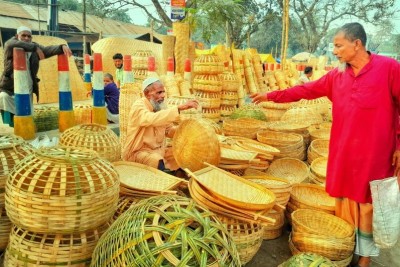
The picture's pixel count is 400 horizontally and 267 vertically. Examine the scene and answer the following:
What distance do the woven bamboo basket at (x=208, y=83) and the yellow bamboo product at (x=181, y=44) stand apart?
195 cm

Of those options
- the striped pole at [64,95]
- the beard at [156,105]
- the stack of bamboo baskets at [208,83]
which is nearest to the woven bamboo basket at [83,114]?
the striped pole at [64,95]

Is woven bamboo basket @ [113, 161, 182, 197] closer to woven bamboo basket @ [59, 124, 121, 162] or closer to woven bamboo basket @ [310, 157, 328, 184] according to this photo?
woven bamboo basket @ [59, 124, 121, 162]

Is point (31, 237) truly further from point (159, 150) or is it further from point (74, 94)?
point (74, 94)

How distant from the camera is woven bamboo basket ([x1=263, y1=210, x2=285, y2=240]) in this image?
3.03 metres

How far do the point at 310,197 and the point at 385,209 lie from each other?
93 cm

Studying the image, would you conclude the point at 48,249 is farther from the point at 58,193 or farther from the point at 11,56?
the point at 11,56

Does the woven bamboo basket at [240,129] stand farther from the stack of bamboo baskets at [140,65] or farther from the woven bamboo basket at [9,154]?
the woven bamboo basket at [9,154]

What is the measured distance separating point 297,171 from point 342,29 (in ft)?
6.66

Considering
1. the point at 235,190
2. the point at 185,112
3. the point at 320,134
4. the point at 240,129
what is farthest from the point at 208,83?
the point at 235,190

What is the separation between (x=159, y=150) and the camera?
3.66 meters

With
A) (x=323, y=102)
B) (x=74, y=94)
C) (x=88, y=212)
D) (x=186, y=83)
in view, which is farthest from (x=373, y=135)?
(x=74, y=94)

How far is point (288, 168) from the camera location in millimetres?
4203

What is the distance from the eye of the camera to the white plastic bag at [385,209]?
2.54 metres

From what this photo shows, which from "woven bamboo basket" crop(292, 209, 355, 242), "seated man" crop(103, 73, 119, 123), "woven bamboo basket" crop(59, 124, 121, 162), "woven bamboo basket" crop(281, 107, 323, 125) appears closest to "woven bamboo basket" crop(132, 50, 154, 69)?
"seated man" crop(103, 73, 119, 123)
